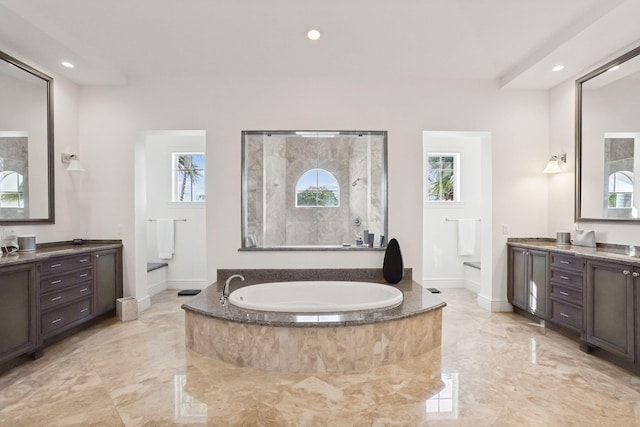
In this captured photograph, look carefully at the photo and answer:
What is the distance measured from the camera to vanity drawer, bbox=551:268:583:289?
9.43ft

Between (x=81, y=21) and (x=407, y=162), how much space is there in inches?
130

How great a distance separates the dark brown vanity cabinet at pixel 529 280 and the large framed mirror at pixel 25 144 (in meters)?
5.03

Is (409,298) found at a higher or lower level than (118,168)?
lower

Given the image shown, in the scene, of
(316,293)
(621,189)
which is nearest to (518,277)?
(621,189)

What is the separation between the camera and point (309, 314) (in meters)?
2.50

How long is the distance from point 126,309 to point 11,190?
1.58m

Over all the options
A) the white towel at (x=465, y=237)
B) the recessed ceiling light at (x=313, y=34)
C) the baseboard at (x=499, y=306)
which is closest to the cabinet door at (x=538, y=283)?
the baseboard at (x=499, y=306)

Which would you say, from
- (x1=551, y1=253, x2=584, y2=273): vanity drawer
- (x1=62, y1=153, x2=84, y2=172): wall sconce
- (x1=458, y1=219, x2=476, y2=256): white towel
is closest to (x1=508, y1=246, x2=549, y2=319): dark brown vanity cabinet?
(x1=551, y1=253, x2=584, y2=273): vanity drawer

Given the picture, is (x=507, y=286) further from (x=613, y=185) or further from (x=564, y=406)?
(x=564, y=406)

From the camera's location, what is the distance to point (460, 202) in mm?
5059

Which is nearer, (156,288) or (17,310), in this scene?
(17,310)

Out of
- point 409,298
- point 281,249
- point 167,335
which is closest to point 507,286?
point 409,298

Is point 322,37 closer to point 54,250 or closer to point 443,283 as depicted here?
point 54,250

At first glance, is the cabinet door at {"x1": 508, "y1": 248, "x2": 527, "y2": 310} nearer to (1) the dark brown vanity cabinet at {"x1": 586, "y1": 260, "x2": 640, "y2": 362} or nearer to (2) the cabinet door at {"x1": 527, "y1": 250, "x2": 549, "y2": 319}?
(2) the cabinet door at {"x1": 527, "y1": 250, "x2": 549, "y2": 319}
